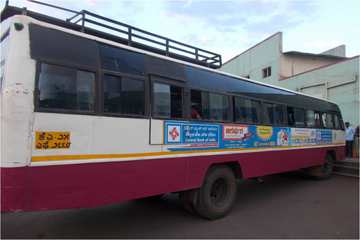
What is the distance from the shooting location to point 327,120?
845 cm

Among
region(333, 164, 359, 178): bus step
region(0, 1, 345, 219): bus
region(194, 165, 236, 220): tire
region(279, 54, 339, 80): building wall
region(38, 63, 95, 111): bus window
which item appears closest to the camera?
region(0, 1, 345, 219): bus

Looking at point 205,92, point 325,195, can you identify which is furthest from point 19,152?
point 325,195

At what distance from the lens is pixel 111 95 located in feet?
10.5

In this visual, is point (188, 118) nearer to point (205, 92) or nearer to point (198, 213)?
point (205, 92)

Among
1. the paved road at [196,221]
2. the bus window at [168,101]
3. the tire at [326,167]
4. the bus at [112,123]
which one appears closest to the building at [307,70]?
the tire at [326,167]

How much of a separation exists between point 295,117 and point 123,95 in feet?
18.1

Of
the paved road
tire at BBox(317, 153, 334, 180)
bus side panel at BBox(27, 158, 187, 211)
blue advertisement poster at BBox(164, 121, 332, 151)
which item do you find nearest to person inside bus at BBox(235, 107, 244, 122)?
blue advertisement poster at BBox(164, 121, 332, 151)

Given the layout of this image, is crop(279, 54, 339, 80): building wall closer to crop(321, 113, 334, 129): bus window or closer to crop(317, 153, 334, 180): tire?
crop(321, 113, 334, 129): bus window

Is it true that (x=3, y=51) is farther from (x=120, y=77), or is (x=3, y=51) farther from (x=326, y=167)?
(x=326, y=167)

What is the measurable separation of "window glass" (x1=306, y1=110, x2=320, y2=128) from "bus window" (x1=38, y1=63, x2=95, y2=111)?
6770mm

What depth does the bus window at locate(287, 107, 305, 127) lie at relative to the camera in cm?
667

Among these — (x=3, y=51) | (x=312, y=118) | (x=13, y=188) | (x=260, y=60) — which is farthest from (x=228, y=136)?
(x=260, y=60)

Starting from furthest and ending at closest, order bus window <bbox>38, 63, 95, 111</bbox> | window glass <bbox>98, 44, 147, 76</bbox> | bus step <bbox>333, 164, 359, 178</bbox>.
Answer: bus step <bbox>333, 164, 359, 178</bbox>, window glass <bbox>98, 44, 147, 76</bbox>, bus window <bbox>38, 63, 95, 111</bbox>

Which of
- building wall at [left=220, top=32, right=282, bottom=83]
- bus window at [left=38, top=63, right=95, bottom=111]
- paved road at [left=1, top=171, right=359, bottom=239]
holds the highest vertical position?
building wall at [left=220, top=32, right=282, bottom=83]
